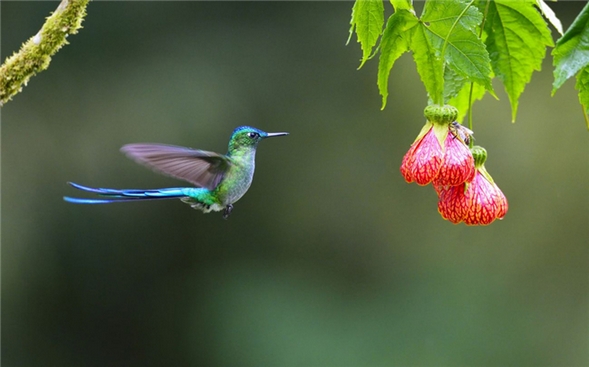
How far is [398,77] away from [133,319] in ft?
9.41

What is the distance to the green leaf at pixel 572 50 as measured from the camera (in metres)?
1.16

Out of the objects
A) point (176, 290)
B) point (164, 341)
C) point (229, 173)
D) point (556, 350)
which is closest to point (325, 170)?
point (176, 290)

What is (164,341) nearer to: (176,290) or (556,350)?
(176,290)

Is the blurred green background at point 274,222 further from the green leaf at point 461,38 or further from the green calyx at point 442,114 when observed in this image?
the green leaf at point 461,38

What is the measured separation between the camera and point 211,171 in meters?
1.65

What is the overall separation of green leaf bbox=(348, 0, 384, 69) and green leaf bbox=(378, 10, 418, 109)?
0.02 metres

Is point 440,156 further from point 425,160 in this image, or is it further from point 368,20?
point 368,20

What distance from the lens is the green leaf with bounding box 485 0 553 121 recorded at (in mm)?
1492

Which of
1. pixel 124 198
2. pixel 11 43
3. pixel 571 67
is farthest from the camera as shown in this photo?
pixel 11 43

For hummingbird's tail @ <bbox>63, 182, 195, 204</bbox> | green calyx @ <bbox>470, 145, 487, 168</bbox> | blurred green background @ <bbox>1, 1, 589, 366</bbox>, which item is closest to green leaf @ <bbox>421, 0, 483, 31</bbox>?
green calyx @ <bbox>470, 145, 487, 168</bbox>

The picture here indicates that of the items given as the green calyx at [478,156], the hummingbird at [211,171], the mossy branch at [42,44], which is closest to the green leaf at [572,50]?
the green calyx at [478,156]

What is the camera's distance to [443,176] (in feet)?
4.75

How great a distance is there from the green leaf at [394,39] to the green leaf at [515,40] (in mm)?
239

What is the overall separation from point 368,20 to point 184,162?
0.50m
